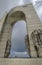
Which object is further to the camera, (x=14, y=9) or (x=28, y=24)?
(x=14, y=9)

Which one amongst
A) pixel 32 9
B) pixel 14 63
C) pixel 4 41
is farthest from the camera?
pixel 32 9

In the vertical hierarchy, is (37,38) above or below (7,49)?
above

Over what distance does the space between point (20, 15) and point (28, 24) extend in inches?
18.7

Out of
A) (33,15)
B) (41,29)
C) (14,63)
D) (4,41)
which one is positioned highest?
(33,15)

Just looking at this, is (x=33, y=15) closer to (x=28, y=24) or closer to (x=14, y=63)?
(x=28, y=24)

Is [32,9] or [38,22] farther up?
[32,9]

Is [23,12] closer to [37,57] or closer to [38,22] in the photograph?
[38,22]

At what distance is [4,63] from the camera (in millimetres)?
2170

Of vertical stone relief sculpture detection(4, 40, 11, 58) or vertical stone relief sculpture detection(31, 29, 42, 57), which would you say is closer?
vertical stone relief sculpture detection(31, 29, 42, 57)

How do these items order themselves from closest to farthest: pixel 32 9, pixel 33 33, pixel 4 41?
pixel 33 33 → pixel 4 41 → pixel 32 9

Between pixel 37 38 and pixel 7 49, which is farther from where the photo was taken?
pixel 7 49

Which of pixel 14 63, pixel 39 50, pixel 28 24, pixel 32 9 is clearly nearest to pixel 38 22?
pixel 28 24

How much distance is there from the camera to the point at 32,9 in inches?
113

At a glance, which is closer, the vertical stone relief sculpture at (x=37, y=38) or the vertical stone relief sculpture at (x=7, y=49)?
the vertical stone relief sculpture at (x=37, y=38)
